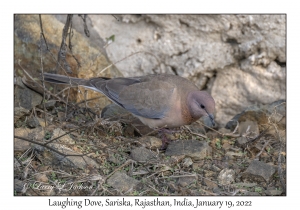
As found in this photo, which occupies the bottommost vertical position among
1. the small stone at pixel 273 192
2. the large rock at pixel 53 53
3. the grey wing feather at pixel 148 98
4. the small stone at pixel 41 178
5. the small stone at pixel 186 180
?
the small stone at pixel 273 192

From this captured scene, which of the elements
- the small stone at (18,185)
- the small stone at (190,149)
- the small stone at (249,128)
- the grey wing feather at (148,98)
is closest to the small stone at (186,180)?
the small stone at (190,149)

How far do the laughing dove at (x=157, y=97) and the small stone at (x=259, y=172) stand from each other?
0.66 m

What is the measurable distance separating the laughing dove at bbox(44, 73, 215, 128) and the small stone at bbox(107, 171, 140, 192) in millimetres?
899

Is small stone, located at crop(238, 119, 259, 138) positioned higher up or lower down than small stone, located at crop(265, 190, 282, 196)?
higher up

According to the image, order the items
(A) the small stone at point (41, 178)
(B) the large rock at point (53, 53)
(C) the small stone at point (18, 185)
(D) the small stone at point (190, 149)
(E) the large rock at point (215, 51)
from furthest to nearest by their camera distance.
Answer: (E) the large rock at point (215, 51), (B) the large rock at point (53, 53), (D) the small stone at point (190, 149), (A) the small stone at point (41, 178), (C) the small stone at point (18, 185)

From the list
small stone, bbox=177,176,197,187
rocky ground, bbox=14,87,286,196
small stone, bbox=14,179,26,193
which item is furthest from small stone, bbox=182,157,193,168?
small stone, bbox=14,179,26,193

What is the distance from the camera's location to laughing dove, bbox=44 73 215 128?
4879 mm

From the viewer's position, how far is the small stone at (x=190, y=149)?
473 centimetres

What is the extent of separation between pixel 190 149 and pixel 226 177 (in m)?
0.53

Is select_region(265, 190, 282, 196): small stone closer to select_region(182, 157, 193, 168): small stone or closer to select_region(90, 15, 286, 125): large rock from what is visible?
select_region(182, 157, 193, 168): small stone

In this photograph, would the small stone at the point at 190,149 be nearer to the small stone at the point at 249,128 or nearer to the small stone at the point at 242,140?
the small stone at the point at 242,140

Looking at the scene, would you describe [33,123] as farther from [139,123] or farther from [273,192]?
[273,192]

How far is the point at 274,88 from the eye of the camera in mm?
6230

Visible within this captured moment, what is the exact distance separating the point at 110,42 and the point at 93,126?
1.86 m
